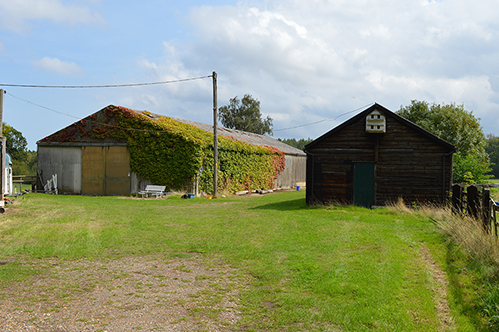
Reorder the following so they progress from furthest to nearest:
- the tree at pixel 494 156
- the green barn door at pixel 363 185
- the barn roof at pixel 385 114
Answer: the tree at pixel 494 156, the green barn door at pixel 363 185, the barn roof at pixel 385 114

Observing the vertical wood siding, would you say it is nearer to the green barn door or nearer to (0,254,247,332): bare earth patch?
the green barn door

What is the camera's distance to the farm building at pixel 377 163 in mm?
18500

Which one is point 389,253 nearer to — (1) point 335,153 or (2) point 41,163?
(1) point 335,153

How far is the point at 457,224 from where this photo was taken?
10.0 m

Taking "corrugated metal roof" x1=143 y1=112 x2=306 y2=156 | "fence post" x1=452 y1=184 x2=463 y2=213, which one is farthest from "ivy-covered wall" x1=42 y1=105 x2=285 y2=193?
"fence post" x1=452 y1=184 x2=463 y2=213

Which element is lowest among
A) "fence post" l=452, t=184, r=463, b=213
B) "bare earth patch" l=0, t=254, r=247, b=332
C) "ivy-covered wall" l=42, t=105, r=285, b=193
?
"bare earth patch" l=0, t=254, r=247, b=332

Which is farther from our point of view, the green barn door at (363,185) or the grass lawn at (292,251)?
the green barn door at (363,185)

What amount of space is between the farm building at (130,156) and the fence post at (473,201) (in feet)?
57.1

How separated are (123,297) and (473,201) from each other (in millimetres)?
9259

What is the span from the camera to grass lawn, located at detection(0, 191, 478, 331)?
5.52 metres

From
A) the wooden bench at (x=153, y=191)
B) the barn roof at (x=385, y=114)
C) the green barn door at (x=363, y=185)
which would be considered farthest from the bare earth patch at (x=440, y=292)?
the wooden bench at (x=153, y=191)

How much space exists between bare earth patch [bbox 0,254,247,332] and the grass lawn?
0.42m

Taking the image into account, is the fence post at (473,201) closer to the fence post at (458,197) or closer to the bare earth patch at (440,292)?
the bare earth patch at (440,292)

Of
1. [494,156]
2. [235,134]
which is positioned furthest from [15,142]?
[494,156]
